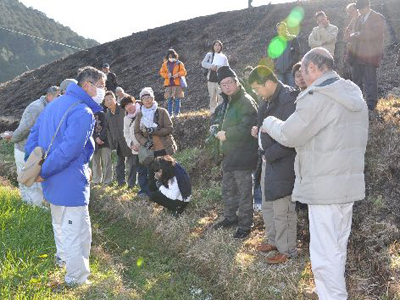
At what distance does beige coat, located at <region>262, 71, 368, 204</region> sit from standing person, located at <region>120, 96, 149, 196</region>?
4.51 m

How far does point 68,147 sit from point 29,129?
306 cm

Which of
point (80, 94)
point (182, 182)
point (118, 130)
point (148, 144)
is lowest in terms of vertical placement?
point (182, 182)

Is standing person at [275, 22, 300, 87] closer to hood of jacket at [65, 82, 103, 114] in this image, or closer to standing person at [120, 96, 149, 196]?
standing person at [120, 96, 149, 196]

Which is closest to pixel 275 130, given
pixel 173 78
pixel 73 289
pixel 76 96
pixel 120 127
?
pixel 76 96

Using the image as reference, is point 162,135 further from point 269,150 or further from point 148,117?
point 269,150

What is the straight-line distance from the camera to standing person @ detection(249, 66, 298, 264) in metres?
4.46

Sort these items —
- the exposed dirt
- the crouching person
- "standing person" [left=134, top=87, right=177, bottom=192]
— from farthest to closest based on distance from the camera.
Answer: the exposed dirt
"standing person" [left=134, top=87, right=177, bottom=192]
the crouching person

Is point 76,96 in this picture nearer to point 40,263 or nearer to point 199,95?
point 40,263

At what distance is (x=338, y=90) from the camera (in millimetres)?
3314

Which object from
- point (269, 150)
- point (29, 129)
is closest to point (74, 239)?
point (269, 150)

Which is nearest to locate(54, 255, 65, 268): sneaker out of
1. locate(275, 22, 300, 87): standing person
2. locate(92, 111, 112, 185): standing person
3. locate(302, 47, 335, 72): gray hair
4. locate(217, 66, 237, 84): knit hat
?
locate(217, 66, 237, 84): knit hat

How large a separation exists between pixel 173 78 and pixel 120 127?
9.38ft

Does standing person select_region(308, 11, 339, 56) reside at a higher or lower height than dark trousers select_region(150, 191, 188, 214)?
higher

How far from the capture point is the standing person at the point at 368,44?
686 cm
